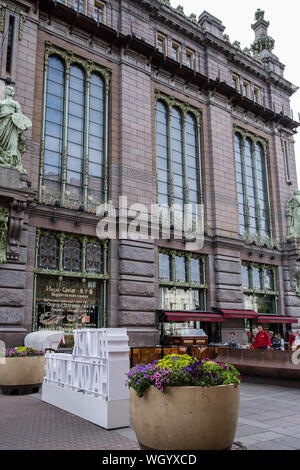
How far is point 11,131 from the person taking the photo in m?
19.1

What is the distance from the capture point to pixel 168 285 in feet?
80.0

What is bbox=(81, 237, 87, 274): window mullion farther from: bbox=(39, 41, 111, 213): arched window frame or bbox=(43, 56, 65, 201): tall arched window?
bbox=(43, 56, 65, 201): tall arched window

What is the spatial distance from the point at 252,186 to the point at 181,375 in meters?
27.8

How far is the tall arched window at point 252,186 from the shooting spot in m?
30.7

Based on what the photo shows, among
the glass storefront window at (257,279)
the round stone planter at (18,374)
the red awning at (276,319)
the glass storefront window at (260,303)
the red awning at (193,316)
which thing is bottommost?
the round stone planter at (18,374)

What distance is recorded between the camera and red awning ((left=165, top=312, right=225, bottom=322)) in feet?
73.1

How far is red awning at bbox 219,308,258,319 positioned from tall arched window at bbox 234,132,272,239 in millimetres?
5996

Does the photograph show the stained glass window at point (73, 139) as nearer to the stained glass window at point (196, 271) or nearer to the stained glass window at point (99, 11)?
the stained glass window at point (99, 11)

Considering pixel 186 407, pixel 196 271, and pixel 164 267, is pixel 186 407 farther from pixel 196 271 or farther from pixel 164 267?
pixel 196 271

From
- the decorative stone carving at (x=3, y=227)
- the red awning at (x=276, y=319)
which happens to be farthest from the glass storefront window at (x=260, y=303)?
the decorative stone carving at (x=3, y=227)

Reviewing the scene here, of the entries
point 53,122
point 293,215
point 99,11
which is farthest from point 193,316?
point 99,11

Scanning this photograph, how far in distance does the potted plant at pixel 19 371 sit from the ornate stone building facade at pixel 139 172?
17.8 feet

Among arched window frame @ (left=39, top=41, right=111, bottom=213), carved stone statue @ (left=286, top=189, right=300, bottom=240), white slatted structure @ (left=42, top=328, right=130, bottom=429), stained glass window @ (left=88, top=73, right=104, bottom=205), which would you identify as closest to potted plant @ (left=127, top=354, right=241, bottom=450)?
white slatted structure @ (left=42, top=328, right=130, bottom=429)
